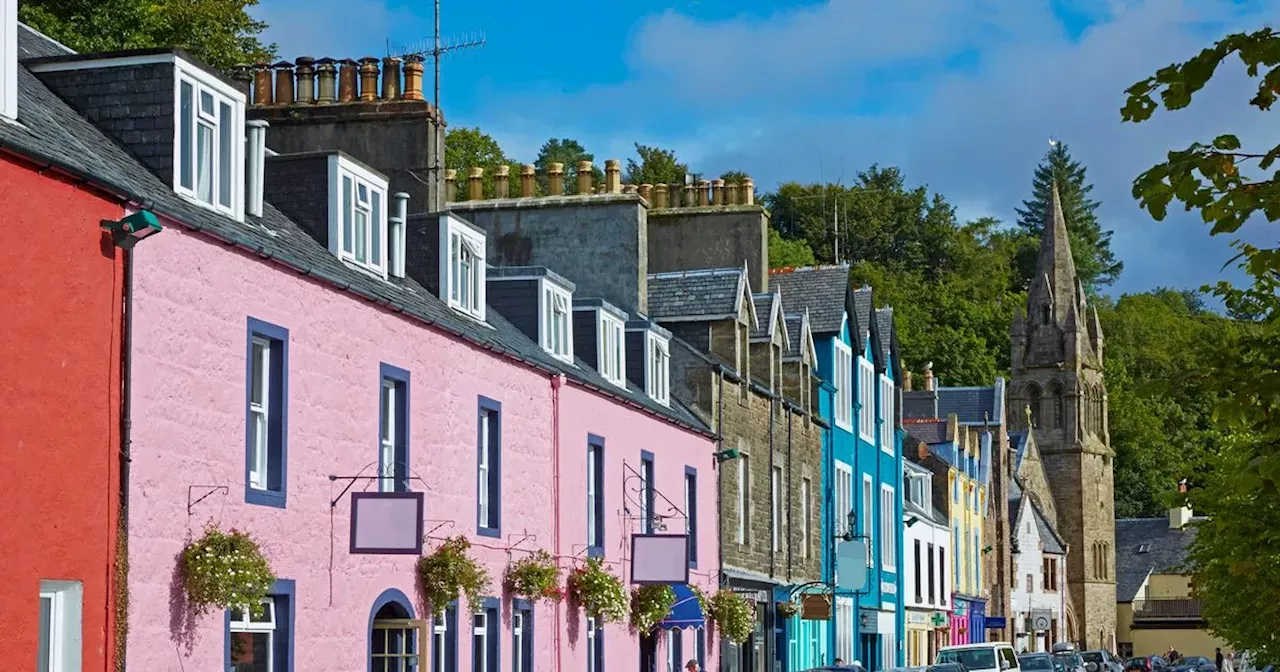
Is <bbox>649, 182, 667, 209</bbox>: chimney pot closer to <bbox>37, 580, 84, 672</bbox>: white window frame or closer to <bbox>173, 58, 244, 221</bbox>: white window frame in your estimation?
<bbox>173, 58, 244, 221</bbox>: white window frame

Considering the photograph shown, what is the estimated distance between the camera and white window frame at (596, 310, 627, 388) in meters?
32.1

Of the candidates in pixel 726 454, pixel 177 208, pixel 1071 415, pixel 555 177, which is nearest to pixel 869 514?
pixel 726 454

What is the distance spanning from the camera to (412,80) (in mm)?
30125

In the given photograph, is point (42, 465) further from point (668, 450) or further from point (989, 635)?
point (989, 635)

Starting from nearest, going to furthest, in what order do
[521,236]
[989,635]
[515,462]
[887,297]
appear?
[515,462] → [521,236] → [989,635] → [887,297]

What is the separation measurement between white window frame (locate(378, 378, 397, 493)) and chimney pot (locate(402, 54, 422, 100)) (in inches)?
329

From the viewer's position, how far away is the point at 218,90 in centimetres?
1989

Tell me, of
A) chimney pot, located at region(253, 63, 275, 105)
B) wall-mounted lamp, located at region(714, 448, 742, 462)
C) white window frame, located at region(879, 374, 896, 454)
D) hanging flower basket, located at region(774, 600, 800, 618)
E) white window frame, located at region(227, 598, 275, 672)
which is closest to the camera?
white window frame, located at region(227, 598, 275, 672)

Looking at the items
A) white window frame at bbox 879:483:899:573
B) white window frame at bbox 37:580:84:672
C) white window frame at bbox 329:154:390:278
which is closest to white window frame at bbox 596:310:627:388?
white window frame at bbox 329:154:390:278

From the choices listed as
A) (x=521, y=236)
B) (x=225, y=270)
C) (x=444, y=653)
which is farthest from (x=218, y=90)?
(x=521, y=236)

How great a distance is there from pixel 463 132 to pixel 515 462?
43.2 meters

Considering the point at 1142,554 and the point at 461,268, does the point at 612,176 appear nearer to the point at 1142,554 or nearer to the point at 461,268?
the point at 461,268

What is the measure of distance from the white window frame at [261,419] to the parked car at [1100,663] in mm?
50831

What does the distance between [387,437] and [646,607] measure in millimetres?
9627
